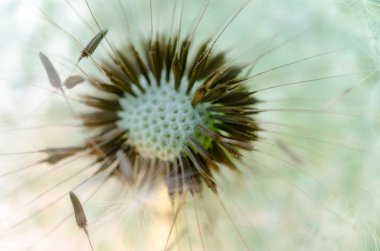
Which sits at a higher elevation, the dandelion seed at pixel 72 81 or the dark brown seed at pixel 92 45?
the dark brown seed at pixel 92 45

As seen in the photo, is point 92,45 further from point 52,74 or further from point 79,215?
point 79,215

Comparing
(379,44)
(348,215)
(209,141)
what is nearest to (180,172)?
(209,141)

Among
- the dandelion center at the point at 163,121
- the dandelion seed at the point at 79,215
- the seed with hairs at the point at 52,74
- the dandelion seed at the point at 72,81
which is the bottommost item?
the dandelion seed at the point at 79,215

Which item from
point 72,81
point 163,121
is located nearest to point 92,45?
point 72,81

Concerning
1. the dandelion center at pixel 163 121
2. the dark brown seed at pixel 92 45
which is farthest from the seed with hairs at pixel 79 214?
the dark brown seed at pixel 92 45

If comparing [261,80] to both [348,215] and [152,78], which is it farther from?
[348,215]

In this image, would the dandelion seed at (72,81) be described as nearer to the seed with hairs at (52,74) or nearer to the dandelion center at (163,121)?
the seed with hairs at (52,74)

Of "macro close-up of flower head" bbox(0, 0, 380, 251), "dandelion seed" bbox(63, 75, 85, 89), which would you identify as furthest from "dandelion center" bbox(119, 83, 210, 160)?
"dandelion seed" bbox(63, 75, 85, 89)

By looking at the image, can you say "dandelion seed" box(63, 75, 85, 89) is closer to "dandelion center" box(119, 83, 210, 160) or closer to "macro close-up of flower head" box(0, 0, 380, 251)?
"macro close-up of flower head" box(0, 0, 380, 251)

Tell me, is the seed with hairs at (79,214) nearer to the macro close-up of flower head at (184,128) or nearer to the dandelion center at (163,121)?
the macro close-up of flower head at (184,128)
